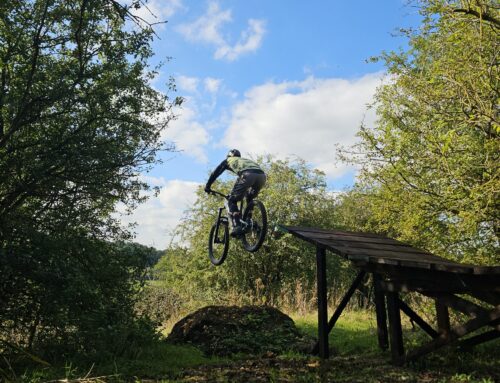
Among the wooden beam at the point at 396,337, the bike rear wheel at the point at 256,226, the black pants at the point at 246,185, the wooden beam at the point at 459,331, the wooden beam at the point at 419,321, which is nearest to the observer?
the wooden beam at the point at 459,331

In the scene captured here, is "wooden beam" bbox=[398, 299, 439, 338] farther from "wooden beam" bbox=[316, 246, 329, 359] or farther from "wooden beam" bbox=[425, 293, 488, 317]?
"wooden beam" bbox=[316, 246, 329, 359]

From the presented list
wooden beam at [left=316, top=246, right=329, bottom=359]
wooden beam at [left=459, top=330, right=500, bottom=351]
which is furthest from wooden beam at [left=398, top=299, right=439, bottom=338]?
wooden beam at [left=316, top=246, right=329, bottom=359]

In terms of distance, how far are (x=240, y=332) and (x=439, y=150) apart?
6376mm

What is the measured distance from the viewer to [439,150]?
31.8 ft

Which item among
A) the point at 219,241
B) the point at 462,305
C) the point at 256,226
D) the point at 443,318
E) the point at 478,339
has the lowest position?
the point at 478,339

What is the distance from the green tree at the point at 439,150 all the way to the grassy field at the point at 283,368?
108 inches

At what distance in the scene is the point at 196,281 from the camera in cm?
1933

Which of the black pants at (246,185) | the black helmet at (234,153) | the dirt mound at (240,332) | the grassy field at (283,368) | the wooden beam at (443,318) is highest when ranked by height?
the black helmet at (234,153)

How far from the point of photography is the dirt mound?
8.97m

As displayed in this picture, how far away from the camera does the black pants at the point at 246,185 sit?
7.86 meters

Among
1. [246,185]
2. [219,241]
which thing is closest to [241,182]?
[246,185]

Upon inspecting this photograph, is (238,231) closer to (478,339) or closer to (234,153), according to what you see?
(234,153)

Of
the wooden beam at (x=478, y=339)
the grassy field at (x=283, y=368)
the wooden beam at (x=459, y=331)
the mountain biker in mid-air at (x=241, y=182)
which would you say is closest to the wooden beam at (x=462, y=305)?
the wooden beam at (x=459, y=331)

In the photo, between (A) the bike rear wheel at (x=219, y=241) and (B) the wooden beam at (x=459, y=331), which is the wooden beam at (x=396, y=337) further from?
(A) the bike rear wheel at (x=219, y=241)
